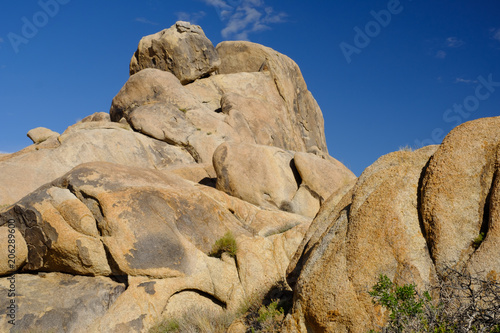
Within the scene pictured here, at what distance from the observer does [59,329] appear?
28.0ft

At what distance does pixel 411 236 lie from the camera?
5.22m

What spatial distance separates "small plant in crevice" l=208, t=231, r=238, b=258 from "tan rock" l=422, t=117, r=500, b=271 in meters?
5.68

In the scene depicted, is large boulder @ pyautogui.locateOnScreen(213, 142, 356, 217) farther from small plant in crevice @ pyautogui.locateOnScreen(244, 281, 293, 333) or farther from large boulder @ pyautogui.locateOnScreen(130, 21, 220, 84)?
large boulder @ pyautogui.locateOnScreen(130, 21, 220, 84)

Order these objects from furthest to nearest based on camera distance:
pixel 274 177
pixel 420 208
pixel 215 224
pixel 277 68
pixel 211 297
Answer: pixel 277 68 < pixel 274 177 < pixel 215 224 < pixel 211 297 < pixel 420 208

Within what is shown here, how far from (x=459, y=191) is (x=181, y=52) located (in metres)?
24.3

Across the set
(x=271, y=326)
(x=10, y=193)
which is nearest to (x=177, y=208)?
(x=271, y=326)

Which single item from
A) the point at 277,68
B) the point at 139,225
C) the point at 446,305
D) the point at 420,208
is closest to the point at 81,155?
the point at 139,225

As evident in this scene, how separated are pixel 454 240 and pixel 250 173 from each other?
1245cm

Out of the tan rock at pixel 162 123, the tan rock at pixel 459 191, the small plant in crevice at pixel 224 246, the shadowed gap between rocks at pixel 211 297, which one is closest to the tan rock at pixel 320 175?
the tan rock at pixel 162 123

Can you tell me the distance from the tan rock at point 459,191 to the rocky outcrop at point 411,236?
0.01 m

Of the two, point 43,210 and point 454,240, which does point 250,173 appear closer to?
point 43,210

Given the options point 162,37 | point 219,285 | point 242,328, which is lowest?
point 242,328

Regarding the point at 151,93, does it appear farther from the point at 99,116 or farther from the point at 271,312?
Answer: the point at 271,312

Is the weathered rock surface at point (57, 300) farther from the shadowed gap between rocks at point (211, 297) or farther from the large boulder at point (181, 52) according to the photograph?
the large boulder at point (181, 52)
